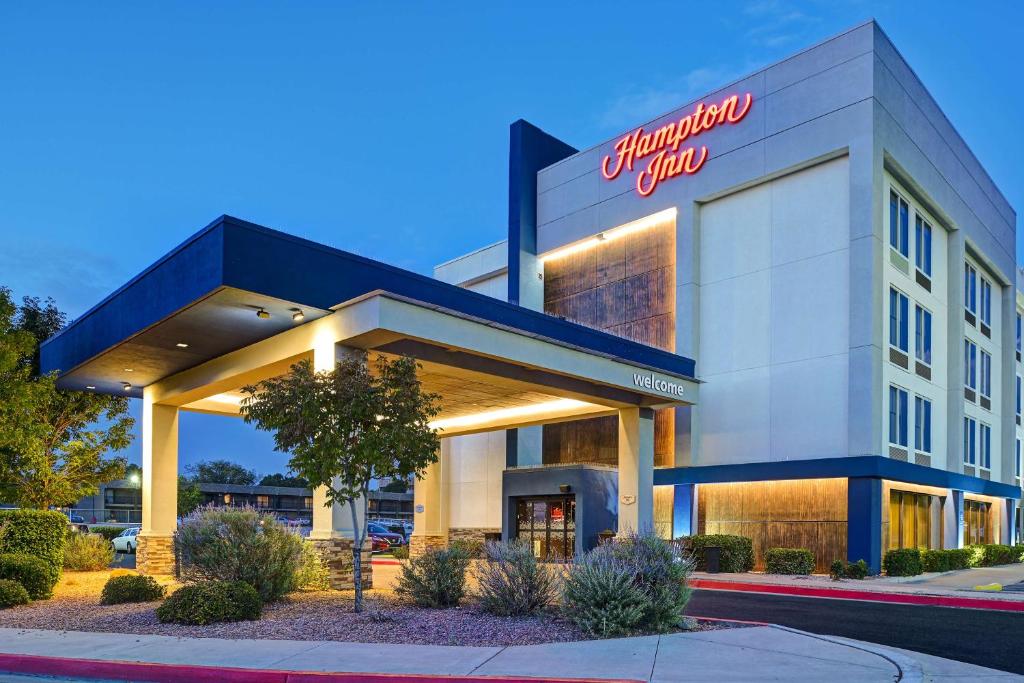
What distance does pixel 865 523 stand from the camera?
29656 millimetres

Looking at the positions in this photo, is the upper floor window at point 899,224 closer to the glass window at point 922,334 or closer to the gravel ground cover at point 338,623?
the glass window at point 922,334

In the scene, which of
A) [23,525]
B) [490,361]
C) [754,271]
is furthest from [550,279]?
[23,525]

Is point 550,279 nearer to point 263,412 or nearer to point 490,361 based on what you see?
point 490,361

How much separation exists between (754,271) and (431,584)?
22375 mm

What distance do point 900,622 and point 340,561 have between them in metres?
11.6

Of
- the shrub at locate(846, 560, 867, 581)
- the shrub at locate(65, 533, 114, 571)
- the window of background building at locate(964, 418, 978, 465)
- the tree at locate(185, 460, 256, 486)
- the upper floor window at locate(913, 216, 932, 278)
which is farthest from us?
the tree at locate(185, 460, 256, 486)

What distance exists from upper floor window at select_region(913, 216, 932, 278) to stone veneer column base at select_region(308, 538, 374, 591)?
24934mm

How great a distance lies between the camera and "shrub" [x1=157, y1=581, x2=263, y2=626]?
555 inches

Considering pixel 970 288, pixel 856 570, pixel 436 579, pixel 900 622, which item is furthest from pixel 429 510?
pixel 970 288

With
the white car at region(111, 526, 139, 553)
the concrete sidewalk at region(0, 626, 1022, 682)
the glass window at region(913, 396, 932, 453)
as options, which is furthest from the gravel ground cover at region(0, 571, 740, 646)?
the white car at region(111, 526, 139, 553)

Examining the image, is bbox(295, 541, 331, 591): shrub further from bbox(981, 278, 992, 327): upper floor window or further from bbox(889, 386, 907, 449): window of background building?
bbox(981, 278, 992, 327): upper floor window

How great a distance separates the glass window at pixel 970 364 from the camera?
41.5m

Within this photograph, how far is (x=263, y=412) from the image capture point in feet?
51.0

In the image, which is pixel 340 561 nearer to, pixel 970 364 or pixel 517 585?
pixel 517 585
